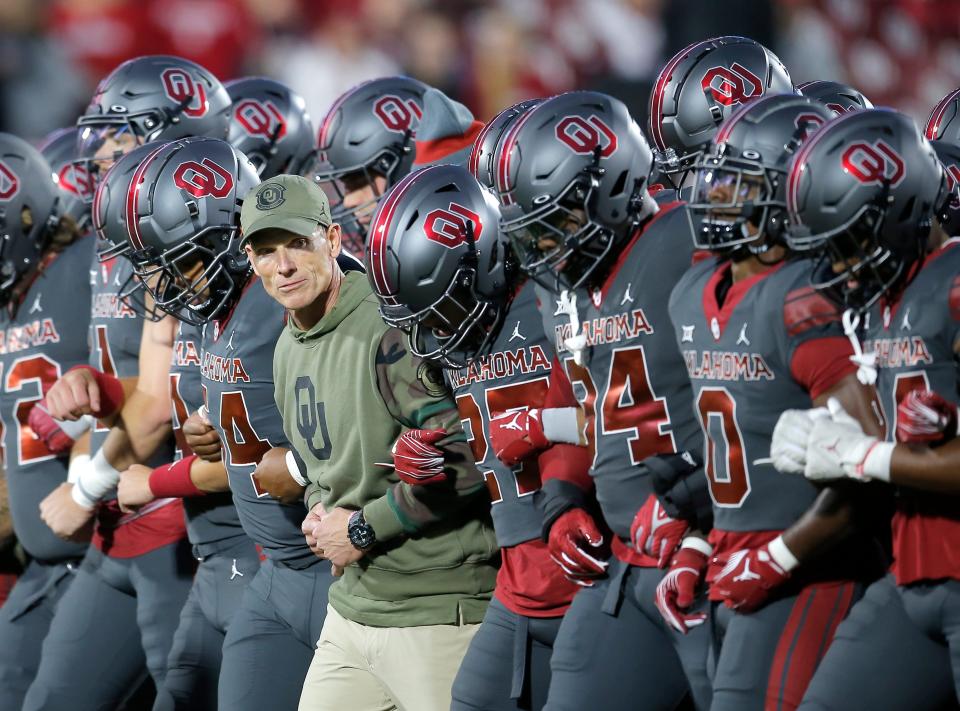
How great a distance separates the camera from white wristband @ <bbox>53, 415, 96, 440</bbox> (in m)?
5.84

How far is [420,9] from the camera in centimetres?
1078

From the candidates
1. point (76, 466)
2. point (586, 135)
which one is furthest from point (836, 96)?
point (76, 466)

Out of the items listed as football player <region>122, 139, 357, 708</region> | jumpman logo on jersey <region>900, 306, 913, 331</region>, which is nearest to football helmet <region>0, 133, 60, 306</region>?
football player <region>122, 139, 357, 708</region>

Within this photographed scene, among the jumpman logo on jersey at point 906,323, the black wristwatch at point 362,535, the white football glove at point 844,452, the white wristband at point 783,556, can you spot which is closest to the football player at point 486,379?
the black wristwatch at point 362,535

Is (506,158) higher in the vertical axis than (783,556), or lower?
higher

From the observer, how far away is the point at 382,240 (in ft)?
14.0

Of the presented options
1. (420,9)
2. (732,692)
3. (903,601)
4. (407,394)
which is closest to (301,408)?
(407,394)

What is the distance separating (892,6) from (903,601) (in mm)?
9064

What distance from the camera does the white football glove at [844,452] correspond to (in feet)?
11.1

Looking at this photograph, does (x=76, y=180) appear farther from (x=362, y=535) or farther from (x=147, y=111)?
(x=362, y=535)

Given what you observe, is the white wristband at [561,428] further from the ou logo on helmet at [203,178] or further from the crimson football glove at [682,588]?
the ou logo on helmet at [203,178]

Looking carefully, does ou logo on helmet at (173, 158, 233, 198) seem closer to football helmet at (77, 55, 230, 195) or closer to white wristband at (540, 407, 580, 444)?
football helmet at (77, 55, 230, 195)

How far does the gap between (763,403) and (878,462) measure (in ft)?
1.21

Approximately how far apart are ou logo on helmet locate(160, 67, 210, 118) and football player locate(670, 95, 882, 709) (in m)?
3.01
